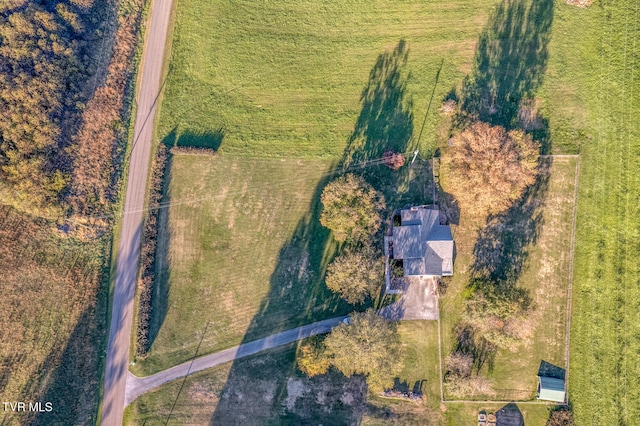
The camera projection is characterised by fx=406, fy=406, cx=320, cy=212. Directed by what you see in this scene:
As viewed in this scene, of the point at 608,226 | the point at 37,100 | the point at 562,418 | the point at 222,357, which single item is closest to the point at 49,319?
the point at 222,357

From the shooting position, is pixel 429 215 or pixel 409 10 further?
pixel 409 10

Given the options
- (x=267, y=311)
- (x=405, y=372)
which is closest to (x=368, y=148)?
(x=267, y=311)

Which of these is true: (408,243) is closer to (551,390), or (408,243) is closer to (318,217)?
(318,217)

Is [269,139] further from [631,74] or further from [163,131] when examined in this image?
[631,74]

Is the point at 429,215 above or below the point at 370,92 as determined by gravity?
below

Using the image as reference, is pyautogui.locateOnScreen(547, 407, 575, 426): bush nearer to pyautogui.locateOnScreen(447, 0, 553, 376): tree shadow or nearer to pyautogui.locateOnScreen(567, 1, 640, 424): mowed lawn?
pyautogui.locateOnScreen(567, 1, 640, 424): mowed lawn
